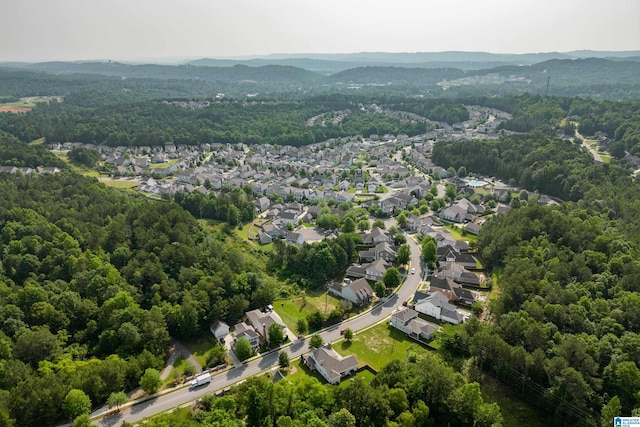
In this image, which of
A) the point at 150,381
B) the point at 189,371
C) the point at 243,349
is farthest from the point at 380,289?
the point at 150,381

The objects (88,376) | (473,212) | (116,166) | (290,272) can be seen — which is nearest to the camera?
(88,376)

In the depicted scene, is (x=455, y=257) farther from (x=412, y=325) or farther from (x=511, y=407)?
(x=511, y=407)

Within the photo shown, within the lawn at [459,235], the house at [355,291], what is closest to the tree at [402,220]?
the lawn at [459,235]

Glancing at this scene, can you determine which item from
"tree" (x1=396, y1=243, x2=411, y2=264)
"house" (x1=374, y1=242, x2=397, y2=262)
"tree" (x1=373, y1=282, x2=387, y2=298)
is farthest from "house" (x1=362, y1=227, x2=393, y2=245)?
"tree" (x1=373, y1=282, x2=387, y2=298)

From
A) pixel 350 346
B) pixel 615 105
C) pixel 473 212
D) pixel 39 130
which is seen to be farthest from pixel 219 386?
pixel 615 105

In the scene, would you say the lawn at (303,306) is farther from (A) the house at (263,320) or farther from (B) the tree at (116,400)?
(B) the tree at (116,400)

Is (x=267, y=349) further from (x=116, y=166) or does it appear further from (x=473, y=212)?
(x=116, y=166)
